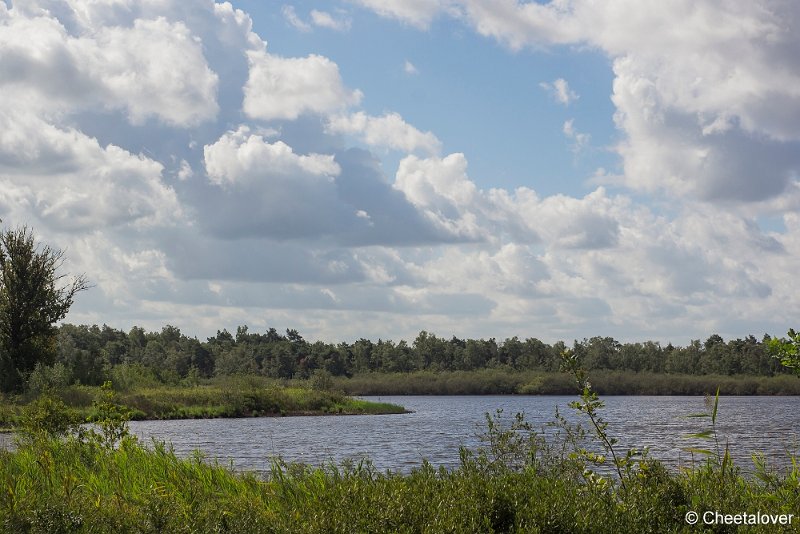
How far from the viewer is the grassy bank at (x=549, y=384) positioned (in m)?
141

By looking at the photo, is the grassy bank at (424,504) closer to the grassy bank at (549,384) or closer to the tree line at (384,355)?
the tree line at (384,355)

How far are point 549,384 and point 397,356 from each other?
3780cm

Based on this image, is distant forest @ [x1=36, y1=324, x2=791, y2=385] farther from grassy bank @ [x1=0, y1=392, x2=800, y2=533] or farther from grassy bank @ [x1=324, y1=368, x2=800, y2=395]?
grassy bank @ [x1=0, y1=392, x2=800, y2=533]

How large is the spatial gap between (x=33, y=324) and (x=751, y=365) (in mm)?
131217

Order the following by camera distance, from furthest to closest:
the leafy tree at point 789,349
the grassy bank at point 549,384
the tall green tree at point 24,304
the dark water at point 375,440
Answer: the grassy bank at point 549,384 < the tall green tree at point 24,304 < the dark water at point 375,440 < the leafy tree at point 789,349

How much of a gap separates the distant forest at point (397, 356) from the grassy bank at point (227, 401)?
61348 mm

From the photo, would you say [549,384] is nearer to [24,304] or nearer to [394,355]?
[394,355]

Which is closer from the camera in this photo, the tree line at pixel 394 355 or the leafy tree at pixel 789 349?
the leafy tree at pixel 789 349

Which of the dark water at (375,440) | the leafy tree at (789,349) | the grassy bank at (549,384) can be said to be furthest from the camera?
the grassy bank at (549,384)

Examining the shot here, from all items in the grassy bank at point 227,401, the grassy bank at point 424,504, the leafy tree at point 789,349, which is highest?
the leafy tree at point 789,349

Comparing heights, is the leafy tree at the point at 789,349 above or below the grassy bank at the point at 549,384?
above

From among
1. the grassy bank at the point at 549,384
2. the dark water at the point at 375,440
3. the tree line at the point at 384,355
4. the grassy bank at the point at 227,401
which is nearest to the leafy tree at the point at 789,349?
the dark water at the point at 375,440

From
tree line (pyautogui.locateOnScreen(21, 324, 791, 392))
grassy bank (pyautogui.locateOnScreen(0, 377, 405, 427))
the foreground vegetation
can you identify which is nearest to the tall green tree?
grassy bank (pyautogui.locateOnScreen(0, 377, 405, 427))

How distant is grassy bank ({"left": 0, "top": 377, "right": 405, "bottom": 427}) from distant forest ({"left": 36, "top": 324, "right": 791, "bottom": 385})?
61.3 m
